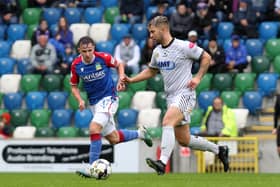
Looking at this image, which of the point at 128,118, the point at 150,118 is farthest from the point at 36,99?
the point at 150,118

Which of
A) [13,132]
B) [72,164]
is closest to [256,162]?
[72,164]

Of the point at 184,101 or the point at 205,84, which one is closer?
the point at 184,101

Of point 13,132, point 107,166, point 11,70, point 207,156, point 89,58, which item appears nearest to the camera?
point 107,166

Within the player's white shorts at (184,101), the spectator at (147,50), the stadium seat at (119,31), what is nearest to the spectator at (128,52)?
the spectator at (147,50)

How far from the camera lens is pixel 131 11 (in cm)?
2503

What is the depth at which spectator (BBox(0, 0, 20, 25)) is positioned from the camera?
86.2ft

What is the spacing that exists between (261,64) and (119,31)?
4146mm

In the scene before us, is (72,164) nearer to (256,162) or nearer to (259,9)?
(256,162)

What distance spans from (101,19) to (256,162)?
7.67 metres

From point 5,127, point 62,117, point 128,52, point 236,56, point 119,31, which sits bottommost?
point 5,127

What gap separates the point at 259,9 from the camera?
23.6 m

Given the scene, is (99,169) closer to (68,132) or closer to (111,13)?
(68,132)

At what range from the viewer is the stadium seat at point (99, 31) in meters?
24.9

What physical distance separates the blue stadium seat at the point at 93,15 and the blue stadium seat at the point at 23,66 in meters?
2.15
